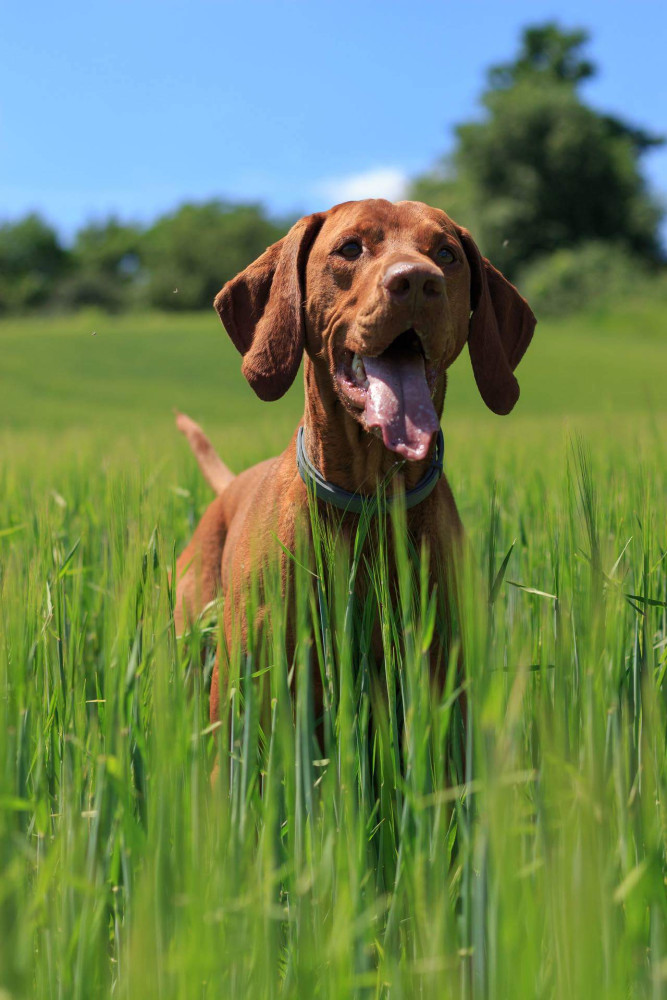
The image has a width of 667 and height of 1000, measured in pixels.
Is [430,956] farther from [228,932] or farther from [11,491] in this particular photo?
[11,491]

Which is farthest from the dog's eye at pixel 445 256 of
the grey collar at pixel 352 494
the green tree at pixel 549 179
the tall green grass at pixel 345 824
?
the green tree at pixel 549 179

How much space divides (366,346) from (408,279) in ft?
0.61

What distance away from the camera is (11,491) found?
352cm

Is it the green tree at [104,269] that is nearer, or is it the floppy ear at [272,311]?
the floppy ear at [272,311]

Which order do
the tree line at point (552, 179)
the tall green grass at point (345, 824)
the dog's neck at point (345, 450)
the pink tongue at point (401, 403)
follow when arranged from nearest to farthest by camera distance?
the tall green grass at point (345, 824)
the pink tongue at point (401, 403)
the dog's neck at point (345, 450)
the tree line at point (552, 179)

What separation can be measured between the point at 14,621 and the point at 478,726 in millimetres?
728

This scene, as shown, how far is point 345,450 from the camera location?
2240 millimetres

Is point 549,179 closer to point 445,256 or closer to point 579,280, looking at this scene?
point 579,280

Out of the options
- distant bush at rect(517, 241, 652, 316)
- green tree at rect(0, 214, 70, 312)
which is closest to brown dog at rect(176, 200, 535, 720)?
distant bush at rect(517, 241, 652, 316)

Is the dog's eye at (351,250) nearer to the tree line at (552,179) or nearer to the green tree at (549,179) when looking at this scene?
the tree line at (552,179)

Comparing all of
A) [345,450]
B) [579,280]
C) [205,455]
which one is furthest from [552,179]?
[345,450]

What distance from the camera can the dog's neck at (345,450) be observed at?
2.21 metres

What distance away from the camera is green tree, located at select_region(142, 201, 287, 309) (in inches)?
2717

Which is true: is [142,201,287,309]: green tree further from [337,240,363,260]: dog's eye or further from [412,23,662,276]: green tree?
[337,240,363,260]: dog's eye
